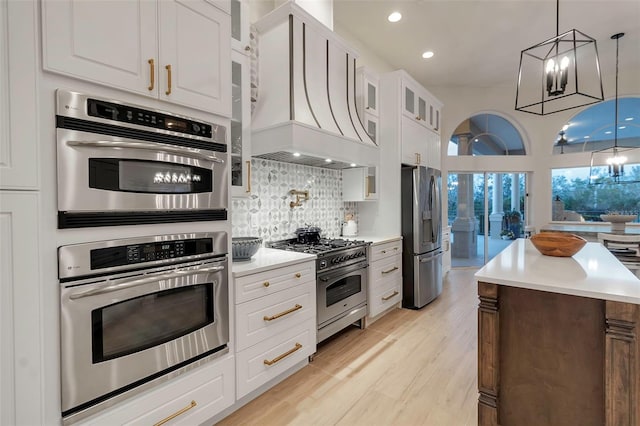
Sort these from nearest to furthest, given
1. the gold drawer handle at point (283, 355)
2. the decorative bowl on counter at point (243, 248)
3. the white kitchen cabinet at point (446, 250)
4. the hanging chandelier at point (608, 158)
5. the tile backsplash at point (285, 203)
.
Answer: the gold drawer handle at point (283, 355) < the decorative bowl on counter at point (243, 248) < the tile backsplash at point (285, 203) < the hanging chandelier at point (608, 158) < the white kitchen cabinet at point (446, 250)

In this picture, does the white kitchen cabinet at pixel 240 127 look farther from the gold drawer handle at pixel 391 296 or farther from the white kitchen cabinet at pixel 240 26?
the gold drawer handle at pixel 391 296

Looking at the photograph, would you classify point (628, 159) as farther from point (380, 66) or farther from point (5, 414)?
point (5, 414)

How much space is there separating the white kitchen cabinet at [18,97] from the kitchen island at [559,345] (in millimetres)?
2126

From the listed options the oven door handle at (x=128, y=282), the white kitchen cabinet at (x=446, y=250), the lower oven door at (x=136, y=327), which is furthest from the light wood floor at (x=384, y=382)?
the white kitchen cabinet at (x=446, y=250)

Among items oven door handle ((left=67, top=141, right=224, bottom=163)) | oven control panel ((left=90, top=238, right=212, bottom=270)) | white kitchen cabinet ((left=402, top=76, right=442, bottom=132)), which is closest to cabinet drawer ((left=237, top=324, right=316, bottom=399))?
oven control panel ((left=90, top=238, right=212, bottom=270))

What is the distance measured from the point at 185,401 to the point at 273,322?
0.68m

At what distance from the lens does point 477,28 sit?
12.7 feet

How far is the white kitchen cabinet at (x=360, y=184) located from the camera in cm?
372

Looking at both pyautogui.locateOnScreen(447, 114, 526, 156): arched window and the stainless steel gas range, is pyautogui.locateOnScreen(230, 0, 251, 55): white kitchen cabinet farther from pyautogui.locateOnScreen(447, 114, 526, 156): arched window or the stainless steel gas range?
pyautogui.locateOnScreen(447, 114, 526, 156): arched window

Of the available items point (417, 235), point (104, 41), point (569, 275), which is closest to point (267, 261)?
point (104, 41)


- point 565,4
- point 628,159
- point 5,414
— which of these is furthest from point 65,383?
point 628,159

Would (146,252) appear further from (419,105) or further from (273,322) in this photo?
(419,105)

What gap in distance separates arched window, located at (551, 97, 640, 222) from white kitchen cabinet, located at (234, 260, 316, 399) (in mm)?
5872

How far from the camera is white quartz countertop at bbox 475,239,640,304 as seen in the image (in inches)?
54.1
